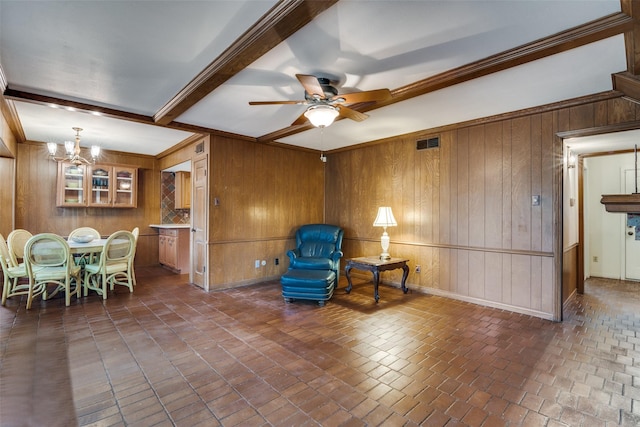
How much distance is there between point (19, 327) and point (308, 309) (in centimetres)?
310

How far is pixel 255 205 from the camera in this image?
17.4 feet

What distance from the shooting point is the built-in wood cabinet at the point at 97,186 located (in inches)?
230

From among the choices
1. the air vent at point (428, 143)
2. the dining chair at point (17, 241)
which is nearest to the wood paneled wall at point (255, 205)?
the air vent at point (428, 143)

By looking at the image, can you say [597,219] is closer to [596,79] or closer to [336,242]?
[596,79]

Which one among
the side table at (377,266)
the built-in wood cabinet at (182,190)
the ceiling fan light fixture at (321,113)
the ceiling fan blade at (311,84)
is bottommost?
the side table at (377,266)

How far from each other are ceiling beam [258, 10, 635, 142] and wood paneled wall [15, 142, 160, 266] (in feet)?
19.7

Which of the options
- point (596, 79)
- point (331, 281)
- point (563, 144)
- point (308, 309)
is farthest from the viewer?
point (331, 281)

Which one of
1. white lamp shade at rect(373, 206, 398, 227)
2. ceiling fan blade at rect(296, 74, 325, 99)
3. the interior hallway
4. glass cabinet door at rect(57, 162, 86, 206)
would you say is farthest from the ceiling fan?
glass cabinet door at rect(57, 162, 86, 206)

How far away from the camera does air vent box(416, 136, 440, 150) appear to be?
4.54 metres

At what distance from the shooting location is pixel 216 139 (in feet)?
15.7

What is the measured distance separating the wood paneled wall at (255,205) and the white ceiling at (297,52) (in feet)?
4.08

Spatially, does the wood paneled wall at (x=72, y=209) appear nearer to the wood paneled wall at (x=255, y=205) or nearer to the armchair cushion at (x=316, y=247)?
the wood paneled wall at (x=255, y=205)

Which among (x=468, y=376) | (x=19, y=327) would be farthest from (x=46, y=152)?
(x=468, y=376)

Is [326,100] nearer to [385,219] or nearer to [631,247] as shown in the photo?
[385,219]
